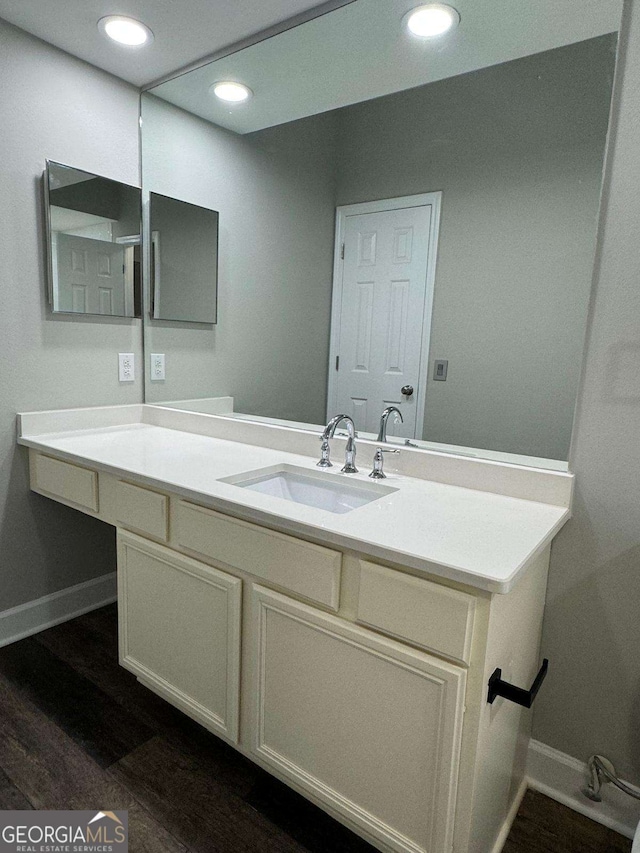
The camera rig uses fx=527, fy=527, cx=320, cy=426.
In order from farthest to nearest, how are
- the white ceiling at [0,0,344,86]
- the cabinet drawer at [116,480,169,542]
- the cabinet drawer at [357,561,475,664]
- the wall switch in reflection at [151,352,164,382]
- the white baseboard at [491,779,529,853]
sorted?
the wall switch in reflection at [151,352,164,382], the white ceiling at [0,0,344,86], the cabinet drawer at [116,480,169,542], the white baseboard at [491,779,529,853], the cabinet drawer at [357,561,475,664]

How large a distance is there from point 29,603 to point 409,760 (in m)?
1.71

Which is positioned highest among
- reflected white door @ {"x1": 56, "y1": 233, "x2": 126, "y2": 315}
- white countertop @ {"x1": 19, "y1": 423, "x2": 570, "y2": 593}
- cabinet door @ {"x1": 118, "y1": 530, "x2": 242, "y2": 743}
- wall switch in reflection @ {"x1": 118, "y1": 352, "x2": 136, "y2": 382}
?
reflected white door @ {"x1": 56, "y1": 233, "x2": 126, "y2": 315}

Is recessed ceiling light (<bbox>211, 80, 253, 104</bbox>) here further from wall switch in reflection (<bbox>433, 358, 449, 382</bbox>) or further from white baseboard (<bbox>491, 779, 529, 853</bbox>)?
white baseboard (<bbox>491, 779, 529, 853</bbox>)

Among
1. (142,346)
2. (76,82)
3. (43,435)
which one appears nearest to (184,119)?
(76,82)

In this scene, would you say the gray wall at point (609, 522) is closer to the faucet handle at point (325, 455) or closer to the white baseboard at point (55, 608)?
the faucet handle at point (325, 455)

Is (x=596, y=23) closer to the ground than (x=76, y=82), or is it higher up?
closer to the ground

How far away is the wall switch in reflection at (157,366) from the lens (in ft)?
7.81

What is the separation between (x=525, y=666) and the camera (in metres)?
1.35

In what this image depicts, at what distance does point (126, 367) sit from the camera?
2.32m

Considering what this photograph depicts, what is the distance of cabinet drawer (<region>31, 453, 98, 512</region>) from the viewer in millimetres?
1746

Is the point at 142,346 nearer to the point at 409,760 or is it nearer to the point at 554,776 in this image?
the point at 409,760

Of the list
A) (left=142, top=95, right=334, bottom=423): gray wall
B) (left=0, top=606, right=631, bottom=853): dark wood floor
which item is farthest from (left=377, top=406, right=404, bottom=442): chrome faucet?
(left=0, top=606, right=631, bottom=853): dark wood floor

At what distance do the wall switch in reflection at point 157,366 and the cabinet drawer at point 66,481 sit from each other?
0.61 m

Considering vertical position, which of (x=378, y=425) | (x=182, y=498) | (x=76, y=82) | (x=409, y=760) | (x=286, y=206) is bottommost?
(x=409, y=760)
